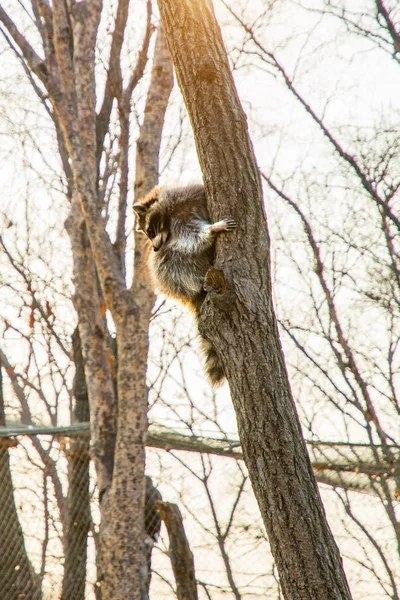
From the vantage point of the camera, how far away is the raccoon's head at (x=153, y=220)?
163 inches

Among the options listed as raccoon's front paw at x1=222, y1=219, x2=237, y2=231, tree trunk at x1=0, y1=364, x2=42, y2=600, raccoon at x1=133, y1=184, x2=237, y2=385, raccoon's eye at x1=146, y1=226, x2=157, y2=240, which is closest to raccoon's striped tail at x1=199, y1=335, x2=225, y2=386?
raccoon at x1=133, y1=184, x2=237, y2=385

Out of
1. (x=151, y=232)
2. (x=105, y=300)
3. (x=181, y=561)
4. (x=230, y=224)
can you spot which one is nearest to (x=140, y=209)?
(x=151, y=232)

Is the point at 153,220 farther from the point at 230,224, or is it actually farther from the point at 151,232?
the point at 230,224

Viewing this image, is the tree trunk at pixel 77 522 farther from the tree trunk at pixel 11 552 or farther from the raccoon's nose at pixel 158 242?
the raccoon's nose at pixel 158 242

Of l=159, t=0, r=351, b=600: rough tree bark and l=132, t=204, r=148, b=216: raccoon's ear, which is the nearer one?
l=159, t=0, r=351, b=600: rough tree bark

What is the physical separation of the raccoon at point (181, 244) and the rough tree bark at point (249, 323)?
0.56 metres

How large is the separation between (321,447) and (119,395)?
6.04ft

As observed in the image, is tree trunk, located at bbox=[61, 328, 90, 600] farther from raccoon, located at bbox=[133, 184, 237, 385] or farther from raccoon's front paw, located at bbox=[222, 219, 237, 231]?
raccoon's front paw, located at bbox=[222, 219, 237, 231]

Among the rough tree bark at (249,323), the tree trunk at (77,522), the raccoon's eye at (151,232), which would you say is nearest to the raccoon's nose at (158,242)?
the raccoon's eye at (151,232)

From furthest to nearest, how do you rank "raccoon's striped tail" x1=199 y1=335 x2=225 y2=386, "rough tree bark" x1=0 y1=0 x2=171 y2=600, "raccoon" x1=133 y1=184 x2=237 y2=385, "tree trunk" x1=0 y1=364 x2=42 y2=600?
"tree trunk" x1=0 y1=364 x2=42 y2=600, "rough tree bark" x1=0 y1=0 x2=171 y2=600, "raccoon" x1=133 y1=184 x2=237 y2=385, "raccoon's striped tail" x1=199 y1=335 x2=225 y2=386

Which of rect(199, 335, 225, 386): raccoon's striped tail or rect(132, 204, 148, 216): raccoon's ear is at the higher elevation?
rect(132, 204, 148, 216): raccoon's ear

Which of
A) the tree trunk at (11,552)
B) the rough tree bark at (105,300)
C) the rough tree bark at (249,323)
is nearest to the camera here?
the rough tree bark at (249,323)

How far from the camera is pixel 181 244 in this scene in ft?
12.2

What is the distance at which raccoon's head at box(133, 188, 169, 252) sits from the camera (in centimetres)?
413
